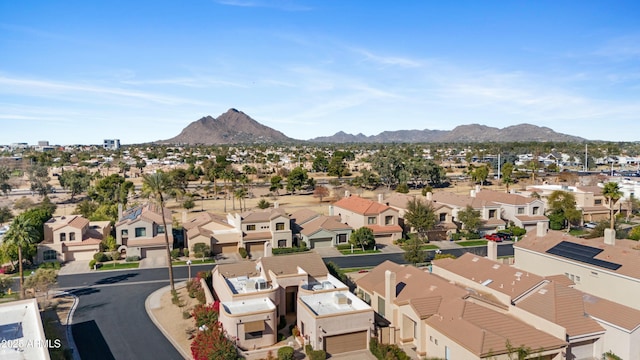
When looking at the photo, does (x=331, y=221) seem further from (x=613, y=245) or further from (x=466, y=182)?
(x=466, y=182)

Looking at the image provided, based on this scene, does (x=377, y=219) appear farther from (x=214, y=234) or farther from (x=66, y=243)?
(x=66, y=243)

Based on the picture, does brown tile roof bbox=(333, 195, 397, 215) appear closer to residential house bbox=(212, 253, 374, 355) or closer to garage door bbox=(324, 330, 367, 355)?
residential house bbox=(212, 253, 374, 355)

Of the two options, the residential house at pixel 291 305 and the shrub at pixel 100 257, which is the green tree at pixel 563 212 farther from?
the shrub at pixel 100 257

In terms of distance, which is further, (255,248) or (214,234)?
(214,234)

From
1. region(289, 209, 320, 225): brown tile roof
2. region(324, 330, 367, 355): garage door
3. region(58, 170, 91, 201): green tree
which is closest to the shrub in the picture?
region(289, 209, 320, 225): brown tile roof

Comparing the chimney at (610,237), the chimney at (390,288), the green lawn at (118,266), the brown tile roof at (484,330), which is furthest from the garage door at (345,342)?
the green lawn at (118,266)

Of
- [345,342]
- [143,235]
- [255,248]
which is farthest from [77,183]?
[345,342]
